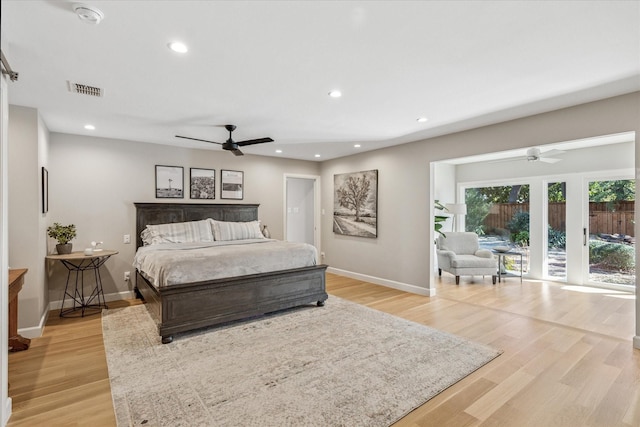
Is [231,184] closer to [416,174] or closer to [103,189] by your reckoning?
[103,189]

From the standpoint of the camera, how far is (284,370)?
2.55 meters

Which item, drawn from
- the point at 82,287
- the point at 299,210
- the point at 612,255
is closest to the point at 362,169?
the point at 299,210

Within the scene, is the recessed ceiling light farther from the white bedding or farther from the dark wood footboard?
the dark wood footboard

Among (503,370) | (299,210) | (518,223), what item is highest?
(299,210)

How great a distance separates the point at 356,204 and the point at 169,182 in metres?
3.25

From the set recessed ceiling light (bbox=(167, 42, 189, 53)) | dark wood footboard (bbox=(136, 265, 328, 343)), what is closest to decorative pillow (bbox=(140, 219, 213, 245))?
dark wood footboard (bbox=(136, 265, 328, 343))

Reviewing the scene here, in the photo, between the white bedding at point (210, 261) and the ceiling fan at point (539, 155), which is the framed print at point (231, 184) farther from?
the ceiling fan at point (539, 155)

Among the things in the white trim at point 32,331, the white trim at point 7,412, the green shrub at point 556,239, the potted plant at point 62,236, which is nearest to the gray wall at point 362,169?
the potted plant at point 62,236

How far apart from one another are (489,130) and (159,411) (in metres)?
4.40

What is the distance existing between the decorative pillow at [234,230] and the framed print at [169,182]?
0.75 metres

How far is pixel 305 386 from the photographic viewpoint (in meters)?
2.32

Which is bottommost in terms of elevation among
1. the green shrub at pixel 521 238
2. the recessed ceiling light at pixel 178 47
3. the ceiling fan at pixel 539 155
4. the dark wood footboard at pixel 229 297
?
the dark wood footboard at pixel 229 297

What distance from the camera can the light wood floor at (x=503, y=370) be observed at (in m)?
2.01

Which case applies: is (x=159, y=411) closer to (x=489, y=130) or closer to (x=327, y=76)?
(x=327, y=76)
